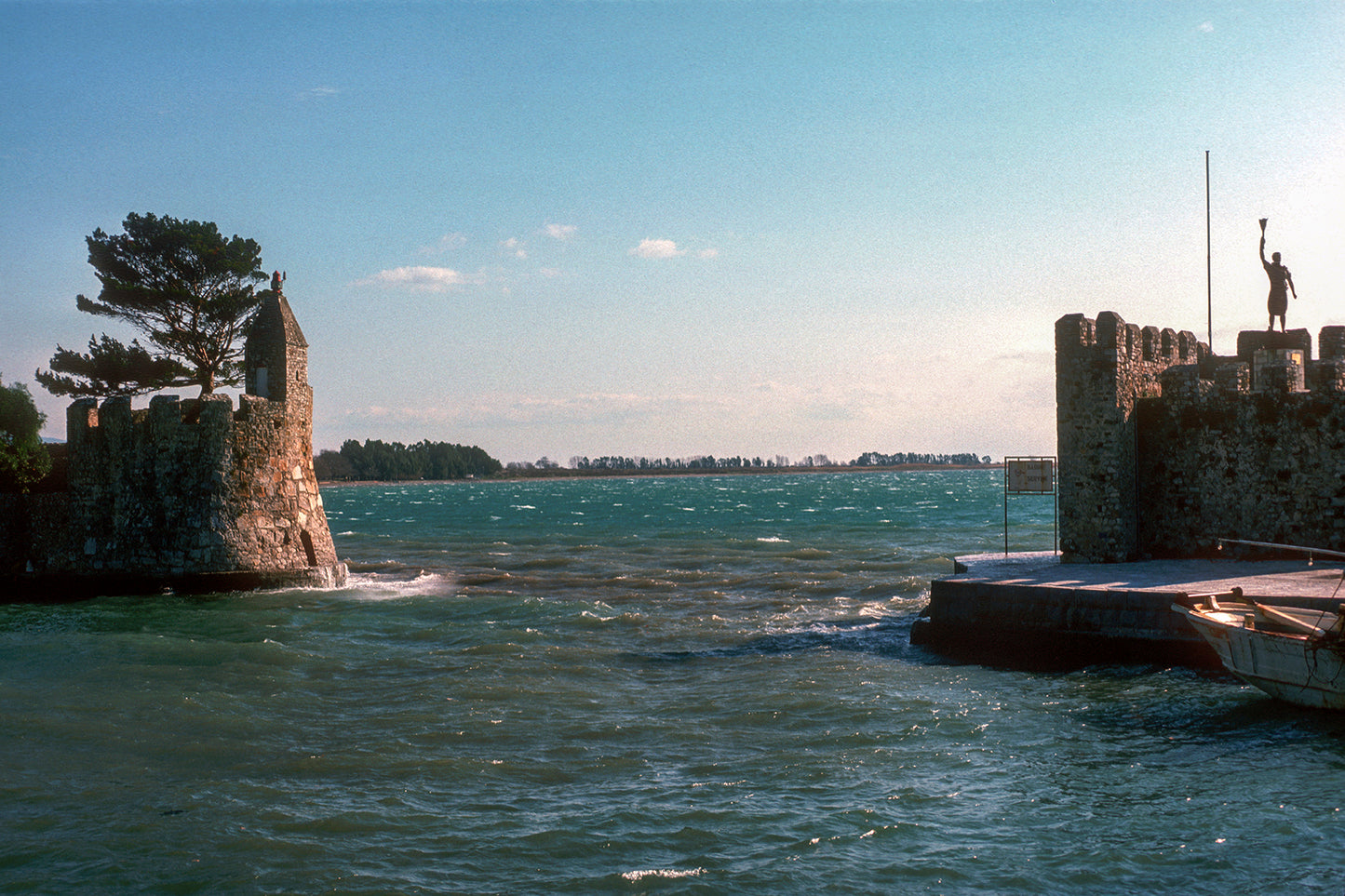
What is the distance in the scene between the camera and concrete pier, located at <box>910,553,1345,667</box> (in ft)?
43.7

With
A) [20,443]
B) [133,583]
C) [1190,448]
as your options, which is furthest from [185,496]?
[1190,448]

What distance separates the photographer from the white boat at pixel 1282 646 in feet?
35.0

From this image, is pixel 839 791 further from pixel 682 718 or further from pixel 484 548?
pixel 484 548

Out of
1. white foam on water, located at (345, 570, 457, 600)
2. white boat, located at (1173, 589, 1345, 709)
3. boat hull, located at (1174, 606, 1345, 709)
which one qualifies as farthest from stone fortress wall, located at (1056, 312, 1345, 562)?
white foam on water, located at (345, 570, 457, 600)

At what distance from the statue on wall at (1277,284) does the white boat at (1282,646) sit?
9.10 metres

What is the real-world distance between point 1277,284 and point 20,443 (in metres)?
27.8

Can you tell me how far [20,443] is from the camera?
24016 mm

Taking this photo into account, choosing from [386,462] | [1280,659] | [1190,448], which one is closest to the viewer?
[1280,659]

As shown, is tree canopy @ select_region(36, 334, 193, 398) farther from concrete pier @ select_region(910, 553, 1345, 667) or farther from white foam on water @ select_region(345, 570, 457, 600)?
concrete pier @ select_region(910, 553, 1345, 667)

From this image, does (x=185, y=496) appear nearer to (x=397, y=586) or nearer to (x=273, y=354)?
(x=273, y=354)

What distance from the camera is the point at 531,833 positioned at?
317 inches

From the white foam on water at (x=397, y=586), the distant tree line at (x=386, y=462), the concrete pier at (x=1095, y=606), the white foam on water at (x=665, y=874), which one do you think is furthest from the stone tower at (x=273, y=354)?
the distant tree line at (x=386, y=462)

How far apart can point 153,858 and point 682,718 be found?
577 cm

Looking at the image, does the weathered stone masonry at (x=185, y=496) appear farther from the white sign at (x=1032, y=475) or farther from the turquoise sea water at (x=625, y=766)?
the white sign at (x=1032, y=475)
